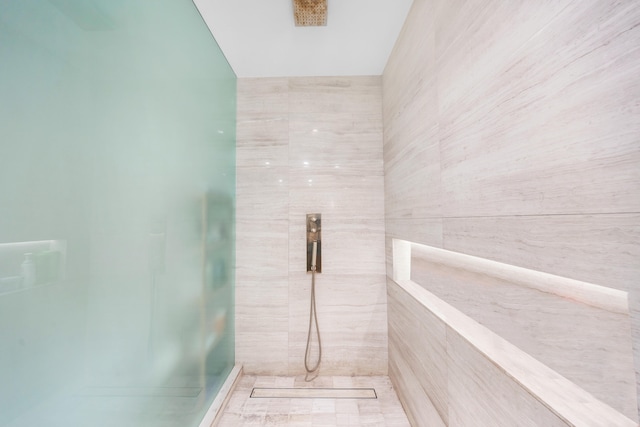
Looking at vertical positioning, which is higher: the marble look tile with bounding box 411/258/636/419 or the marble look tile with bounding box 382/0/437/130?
the marble look tile with bounding box 382/0/437/130

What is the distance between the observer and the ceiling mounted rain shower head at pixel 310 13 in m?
1.41

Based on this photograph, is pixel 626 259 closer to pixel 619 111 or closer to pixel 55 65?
pixel 619 111

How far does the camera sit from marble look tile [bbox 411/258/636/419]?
511mm

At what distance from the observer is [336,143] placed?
208 cm

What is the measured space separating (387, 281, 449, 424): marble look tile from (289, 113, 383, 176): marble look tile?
93 cm

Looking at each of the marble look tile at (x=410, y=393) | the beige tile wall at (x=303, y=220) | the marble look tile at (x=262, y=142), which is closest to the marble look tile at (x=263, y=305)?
the beige tile wall at (x=303, y=220)

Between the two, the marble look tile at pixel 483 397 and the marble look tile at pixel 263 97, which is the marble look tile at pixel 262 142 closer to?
the marble look tile at pixel 263 97

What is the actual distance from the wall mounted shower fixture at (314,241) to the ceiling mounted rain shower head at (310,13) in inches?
47.7

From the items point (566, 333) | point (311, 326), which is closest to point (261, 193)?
point (311, 326)

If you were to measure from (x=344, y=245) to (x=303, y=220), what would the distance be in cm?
37

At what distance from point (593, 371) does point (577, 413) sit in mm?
92

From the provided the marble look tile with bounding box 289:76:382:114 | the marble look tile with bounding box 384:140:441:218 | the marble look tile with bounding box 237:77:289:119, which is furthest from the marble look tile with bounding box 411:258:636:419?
the marble look tile with bounding box 237:77:289:119

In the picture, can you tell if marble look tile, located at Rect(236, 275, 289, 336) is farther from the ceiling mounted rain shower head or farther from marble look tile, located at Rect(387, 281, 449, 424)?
the ceiling mounted rain shower head

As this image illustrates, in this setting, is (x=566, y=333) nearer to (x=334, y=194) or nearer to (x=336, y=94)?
(x=334, y=194)
